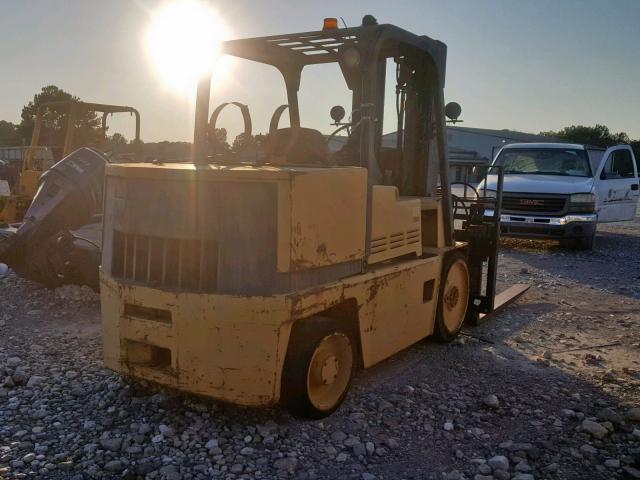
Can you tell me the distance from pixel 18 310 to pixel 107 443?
3.55m

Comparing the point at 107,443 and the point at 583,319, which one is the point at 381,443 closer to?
the point at 107,443

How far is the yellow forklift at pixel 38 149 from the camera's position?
11438mm

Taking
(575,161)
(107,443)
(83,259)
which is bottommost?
(107,443)

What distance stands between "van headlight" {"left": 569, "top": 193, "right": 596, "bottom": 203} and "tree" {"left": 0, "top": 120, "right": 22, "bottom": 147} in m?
45.8

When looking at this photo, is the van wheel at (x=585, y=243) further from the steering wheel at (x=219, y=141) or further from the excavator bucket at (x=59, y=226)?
the steering wheel at (x=219, y=141)

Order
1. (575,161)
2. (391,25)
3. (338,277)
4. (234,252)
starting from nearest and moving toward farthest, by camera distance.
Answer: (234,252) < (338,277) < (391,25) < (575,161)

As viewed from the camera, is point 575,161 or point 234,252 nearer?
point 234,252

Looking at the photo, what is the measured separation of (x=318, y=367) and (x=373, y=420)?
530 mm

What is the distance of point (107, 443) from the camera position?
347 cm

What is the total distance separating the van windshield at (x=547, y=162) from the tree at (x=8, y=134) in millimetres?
44208

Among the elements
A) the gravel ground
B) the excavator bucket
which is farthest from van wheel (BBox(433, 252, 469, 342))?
the excavator bucket

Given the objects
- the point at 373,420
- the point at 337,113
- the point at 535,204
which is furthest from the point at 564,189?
the point at 373,420

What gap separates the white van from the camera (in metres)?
11.0

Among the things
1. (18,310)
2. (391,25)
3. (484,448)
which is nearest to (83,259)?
(18,310)
